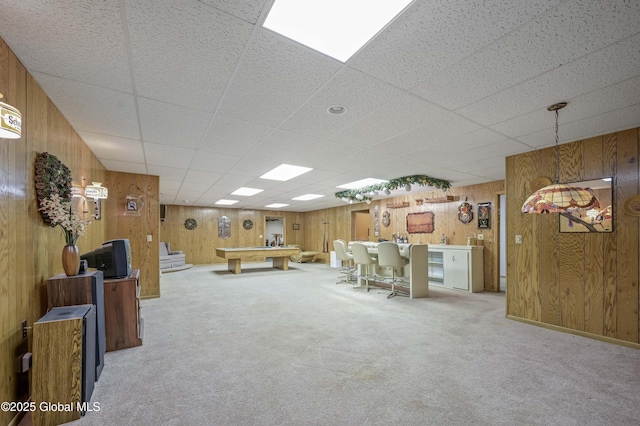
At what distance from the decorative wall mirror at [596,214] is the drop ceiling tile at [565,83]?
1587mm

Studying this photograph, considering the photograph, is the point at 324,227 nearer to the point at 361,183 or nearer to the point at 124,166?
the point at 361,183

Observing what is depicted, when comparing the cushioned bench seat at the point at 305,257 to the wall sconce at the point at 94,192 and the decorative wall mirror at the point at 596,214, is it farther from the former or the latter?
the decorative wall mirror at the point at 596,214

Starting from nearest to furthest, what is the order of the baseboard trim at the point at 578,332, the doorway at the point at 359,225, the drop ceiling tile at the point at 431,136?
the drop ceiling tile at the point at 431,136 < the baseboard trim at the point at 578,332 < the doorway at the point at 359,225

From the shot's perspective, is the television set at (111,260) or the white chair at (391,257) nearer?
the television set at (111,260)

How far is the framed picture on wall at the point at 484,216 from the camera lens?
20.2 ft

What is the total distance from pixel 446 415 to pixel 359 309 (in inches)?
104

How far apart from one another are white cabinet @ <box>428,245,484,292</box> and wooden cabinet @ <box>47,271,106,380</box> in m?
6.20

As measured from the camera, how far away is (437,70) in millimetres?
1977

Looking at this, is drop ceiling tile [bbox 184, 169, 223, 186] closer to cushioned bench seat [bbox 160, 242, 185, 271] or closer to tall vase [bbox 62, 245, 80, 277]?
tall vase [bbox 62, 245, 80, 277]

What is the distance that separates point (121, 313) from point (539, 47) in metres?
4.35

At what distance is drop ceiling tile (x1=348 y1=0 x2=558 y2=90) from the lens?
4.69 feet

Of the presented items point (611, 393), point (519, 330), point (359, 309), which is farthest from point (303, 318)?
point (611, 393)

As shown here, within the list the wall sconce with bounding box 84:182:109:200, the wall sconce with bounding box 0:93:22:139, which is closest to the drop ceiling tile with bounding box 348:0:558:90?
the wall sconce with bounding box 0:93:22:139

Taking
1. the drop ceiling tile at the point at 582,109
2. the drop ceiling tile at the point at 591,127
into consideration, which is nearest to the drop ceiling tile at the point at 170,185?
the drop ceiling tile at the point at 582,109
